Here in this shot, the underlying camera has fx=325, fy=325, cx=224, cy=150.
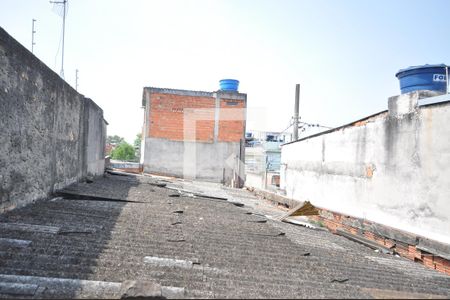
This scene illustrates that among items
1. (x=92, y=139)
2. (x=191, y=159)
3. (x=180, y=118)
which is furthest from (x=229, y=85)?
(x=92, y=139)

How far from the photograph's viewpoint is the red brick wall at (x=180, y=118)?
1831 centimetres

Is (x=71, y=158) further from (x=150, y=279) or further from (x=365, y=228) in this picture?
(x=365, y=228)

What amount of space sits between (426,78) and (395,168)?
178cm

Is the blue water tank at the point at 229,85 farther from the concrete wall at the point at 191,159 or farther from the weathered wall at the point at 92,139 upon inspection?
the weathered wall at the point at 92,139

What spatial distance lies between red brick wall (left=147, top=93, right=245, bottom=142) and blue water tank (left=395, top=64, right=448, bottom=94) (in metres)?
13.1

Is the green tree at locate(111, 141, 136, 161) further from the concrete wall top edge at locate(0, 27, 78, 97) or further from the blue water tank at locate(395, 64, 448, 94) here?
the blue water tank at locate(395, 64, 448, 94)

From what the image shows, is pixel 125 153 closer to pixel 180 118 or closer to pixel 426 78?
pixel 180 118

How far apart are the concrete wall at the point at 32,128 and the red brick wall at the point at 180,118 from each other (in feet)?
35.7

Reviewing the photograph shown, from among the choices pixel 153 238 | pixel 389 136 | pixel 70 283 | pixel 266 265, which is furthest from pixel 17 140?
pixel 389 136

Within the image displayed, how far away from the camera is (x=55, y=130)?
5.77 meters

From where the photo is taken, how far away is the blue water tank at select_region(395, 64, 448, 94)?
601 cm

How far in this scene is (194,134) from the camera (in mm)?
18672

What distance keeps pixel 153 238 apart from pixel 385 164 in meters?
5.04

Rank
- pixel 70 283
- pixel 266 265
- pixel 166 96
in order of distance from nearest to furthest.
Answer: pixel 70 283 → pixel 266 265 → pixel 166 96
